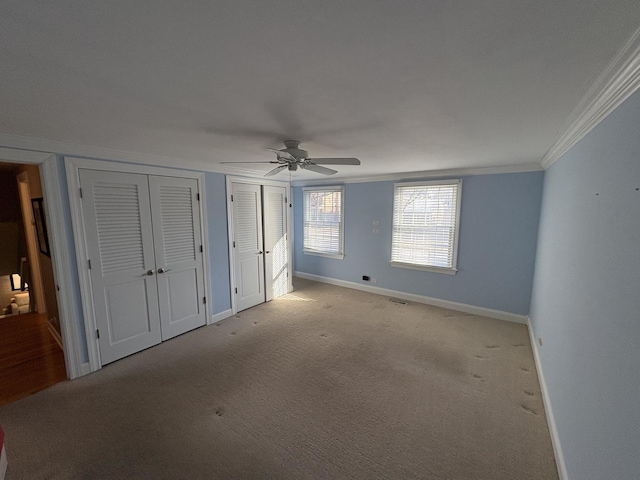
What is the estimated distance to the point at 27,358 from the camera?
2.93 meters

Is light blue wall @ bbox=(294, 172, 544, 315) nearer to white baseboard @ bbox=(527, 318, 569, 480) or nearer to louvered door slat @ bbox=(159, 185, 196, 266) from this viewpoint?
white baseboard @ bbox=(527, 318, 569, 480)

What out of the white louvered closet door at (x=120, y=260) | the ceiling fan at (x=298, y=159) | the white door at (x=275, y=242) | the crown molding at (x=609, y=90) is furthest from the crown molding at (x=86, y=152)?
the crown molding at (x=609, y=90)

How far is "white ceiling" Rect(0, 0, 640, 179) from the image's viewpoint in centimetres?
84

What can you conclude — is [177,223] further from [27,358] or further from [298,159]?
[27,358]

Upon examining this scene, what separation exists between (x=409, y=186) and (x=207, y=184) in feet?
10.6

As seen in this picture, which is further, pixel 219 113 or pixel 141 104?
pixel 219 113

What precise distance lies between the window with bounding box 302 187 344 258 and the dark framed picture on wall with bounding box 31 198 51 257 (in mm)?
4117

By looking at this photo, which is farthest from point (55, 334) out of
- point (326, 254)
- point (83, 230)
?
point (326, 254)

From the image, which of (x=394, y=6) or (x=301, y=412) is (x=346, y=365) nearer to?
(x=301, y=412)

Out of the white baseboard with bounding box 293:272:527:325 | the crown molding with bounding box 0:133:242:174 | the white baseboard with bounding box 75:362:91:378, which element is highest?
the crown molding with bounding box 0:133:242:174

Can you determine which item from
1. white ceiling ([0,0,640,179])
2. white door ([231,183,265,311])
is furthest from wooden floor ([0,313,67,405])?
white ceiling ([0,0,640,179])

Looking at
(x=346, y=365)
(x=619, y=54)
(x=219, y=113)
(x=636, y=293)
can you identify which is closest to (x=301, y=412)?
(x=346, y=365)

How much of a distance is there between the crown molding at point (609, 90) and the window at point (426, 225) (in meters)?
2.15

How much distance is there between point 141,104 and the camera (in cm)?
155
